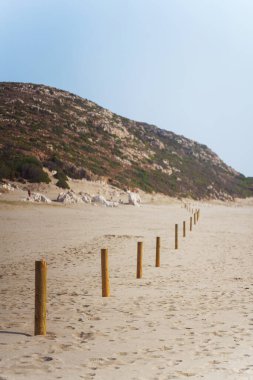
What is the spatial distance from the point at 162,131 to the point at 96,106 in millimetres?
23359

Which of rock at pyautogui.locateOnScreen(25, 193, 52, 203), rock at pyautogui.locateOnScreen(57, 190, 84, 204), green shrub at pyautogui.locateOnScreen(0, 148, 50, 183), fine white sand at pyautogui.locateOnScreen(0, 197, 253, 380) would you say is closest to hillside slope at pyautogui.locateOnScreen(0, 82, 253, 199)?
green shrub at pyautogui.locateOnScreen(0, 148, 50, 183)

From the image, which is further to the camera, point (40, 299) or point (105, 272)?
point (105, 272)

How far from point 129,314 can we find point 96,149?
6609 cm

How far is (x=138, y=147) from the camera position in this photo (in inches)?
3506

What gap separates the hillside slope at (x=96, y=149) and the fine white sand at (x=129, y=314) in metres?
31.1

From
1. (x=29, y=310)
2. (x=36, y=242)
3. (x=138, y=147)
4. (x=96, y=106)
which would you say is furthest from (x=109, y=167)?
(x=29, y=310)

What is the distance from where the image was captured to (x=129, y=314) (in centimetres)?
906

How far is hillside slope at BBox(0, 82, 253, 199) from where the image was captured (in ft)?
188

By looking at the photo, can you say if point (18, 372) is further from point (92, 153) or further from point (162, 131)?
point (162, 131)

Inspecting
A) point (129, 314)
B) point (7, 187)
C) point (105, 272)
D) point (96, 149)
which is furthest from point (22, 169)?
point (129, 314)

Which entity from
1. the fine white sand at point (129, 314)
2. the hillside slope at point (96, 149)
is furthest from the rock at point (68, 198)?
the fine white sand at point (129, 314)

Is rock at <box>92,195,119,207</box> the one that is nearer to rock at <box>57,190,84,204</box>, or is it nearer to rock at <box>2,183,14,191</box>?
rock at <box>57,190,84,204</box>

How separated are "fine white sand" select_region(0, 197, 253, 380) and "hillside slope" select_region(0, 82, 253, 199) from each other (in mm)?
31126

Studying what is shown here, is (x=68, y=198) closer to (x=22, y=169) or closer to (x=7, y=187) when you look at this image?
(x=7, y=187)
